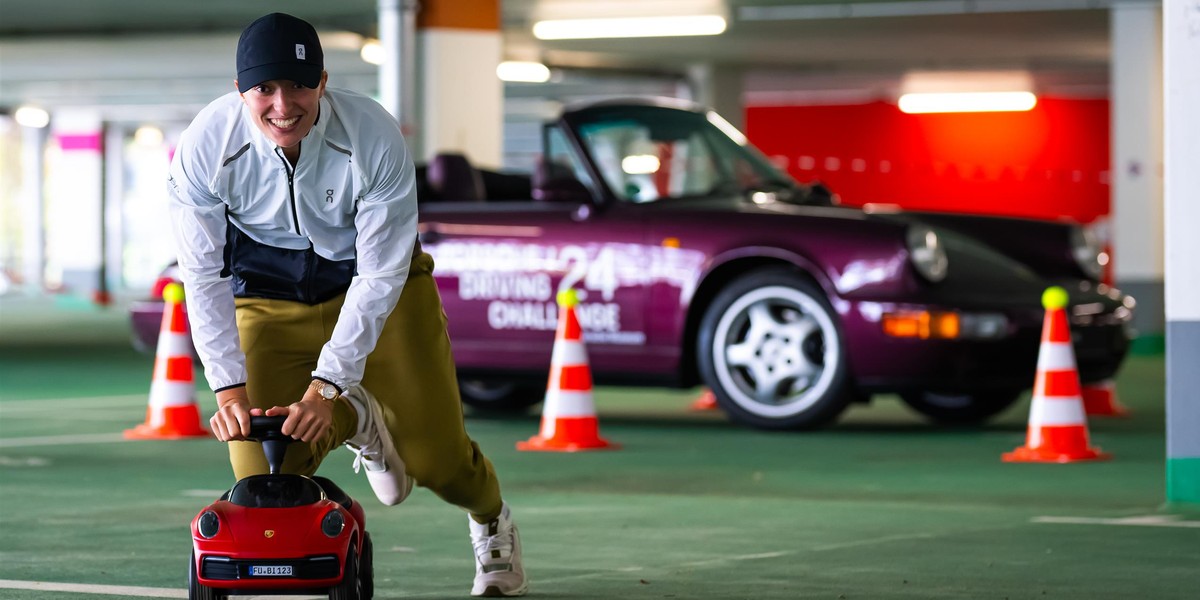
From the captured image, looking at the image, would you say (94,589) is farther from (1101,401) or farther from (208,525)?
(1101,401)

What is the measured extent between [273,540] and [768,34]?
62.9 ft

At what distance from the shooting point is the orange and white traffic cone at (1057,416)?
727cm

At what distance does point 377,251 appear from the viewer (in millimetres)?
3756

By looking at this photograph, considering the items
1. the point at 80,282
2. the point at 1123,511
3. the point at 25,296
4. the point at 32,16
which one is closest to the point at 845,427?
the point at 1123,511

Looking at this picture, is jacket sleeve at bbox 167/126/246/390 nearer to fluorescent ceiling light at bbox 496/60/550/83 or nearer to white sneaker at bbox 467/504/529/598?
white sneaker at bbox 467/504/529/598

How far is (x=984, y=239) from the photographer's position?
9461 mm

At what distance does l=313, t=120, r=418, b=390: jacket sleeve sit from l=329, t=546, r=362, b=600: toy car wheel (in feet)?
1.18

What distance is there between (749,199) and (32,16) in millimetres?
14595

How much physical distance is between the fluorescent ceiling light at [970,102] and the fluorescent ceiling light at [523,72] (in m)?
6.06

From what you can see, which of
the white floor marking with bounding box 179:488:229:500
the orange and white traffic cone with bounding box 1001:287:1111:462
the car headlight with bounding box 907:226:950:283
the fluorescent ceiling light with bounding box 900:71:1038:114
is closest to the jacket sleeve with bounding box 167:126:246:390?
the white floor marking with bounding box 179:488:229:500

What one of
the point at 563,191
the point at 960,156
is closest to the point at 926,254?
the point at 563,191

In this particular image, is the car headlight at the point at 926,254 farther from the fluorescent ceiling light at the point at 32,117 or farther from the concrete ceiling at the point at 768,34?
the fluorescent ceiling light at the point at 32,117

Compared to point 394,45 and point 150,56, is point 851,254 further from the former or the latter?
point 150,56

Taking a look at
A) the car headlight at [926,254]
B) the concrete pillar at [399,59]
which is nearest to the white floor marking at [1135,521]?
the car headlight at [926,254]
